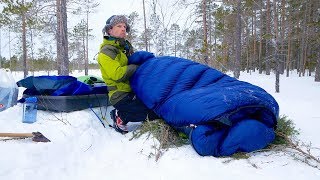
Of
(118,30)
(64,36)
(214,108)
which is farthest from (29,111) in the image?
(64,36)

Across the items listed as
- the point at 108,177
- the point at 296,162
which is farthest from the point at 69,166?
the point at 296,162

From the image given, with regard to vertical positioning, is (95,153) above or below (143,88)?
below

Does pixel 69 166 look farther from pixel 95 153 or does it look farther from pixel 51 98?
pixel 51 98

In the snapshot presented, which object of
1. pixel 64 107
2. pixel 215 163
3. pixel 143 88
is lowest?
pixel 215 163

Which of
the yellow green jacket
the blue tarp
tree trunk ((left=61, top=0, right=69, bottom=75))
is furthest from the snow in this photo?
tree trunk ((left=61, top=0, right=69, bottom=75))

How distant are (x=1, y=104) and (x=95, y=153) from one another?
1.82 m

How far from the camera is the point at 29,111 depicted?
367cm

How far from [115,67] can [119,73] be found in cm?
8

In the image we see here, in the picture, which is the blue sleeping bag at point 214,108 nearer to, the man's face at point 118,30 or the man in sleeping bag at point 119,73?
the man in sleeping bag at point 119,73

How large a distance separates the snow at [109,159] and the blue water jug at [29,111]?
0.08 metres

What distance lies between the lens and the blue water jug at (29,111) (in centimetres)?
358

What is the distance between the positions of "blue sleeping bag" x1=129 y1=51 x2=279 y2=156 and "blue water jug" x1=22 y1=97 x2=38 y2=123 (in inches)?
60.3

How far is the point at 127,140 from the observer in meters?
3.41

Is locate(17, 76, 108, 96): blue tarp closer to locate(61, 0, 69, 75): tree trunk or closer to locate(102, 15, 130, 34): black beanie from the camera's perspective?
locate(102, 15, 130, 34): black beanie
